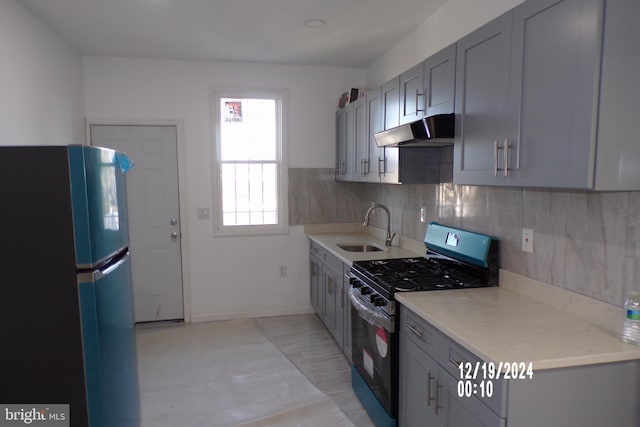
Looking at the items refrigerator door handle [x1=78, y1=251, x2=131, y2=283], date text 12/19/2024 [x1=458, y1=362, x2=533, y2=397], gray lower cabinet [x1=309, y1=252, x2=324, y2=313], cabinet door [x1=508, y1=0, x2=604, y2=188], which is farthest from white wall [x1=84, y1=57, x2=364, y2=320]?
date text 12/19/2024 [x1=458, y1=362, x2=533, y2=397]

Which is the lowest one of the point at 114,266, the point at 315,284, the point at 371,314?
the point at 315,284

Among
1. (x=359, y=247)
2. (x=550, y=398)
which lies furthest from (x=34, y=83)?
(x=550, y=398)

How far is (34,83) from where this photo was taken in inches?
116

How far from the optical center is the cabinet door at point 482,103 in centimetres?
179

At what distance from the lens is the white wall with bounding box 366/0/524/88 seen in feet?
7.88

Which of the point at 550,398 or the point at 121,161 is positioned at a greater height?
the point at 121,161

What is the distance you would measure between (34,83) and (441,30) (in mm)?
2873

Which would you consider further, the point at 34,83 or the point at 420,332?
the point at 34,83

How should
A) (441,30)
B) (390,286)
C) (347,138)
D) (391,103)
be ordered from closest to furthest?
1. (390,286)
2. (441,30)
3. (391,103)
4. (347,138)

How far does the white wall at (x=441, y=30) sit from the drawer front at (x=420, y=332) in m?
1.70

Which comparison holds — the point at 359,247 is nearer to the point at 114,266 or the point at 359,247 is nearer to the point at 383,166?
the point at 383,166

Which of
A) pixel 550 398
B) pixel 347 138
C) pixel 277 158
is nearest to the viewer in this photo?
pixel 550 398

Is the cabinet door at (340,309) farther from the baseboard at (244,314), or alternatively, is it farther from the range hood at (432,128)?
the range hood at (432,128)

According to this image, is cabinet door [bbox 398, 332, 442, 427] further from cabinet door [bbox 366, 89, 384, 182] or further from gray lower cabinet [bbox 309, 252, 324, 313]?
gray lower cabinet [bbox 309, 252, 324, 313]
